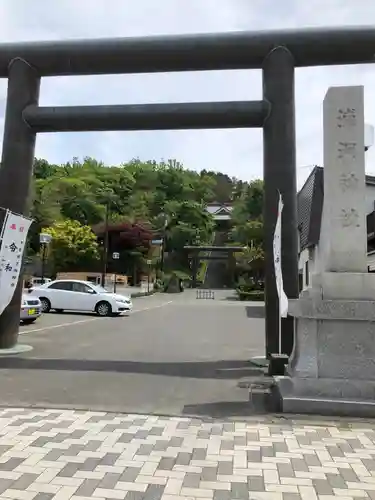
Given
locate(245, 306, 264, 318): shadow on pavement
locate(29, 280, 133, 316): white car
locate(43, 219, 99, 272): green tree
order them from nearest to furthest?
locate(29, 280, 133, 316): white car
locate(245, 306, 264, 318): shadow on pavement
locate(43, 219, 99, 272): green tree

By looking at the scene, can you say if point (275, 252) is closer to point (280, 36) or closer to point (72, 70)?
point (280, 36)

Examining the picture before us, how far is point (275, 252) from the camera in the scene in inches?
315

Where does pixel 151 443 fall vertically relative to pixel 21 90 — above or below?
below

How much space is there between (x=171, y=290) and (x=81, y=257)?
9849mm

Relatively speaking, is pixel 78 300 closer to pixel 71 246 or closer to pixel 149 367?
pixel 149 367

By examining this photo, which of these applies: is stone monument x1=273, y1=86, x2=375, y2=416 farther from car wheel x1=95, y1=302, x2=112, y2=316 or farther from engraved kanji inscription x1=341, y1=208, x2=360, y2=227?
car wheel x1=95, y1=302, x2=112, y2=316

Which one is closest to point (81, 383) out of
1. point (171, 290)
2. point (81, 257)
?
point (81, 257)

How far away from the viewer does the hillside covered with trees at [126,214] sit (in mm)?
43312

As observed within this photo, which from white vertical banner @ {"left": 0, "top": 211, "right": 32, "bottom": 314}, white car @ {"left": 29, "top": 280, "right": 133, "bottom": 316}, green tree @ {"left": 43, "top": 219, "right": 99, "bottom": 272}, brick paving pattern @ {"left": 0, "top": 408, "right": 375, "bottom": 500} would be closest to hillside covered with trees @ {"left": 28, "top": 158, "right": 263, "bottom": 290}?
green tree @ {"left": 43, "top": 219, "right": 99, "bottom": 272}

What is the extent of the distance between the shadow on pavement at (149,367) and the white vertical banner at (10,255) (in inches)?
43.0

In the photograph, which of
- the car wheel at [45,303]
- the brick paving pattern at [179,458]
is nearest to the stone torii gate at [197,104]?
the brick paving pattern at [179,458]

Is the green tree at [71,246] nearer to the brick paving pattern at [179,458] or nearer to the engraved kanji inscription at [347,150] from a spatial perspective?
the engraved kanji inscription at [347,150]

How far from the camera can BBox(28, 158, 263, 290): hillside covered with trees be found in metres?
43.3

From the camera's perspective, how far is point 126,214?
5416 centimetres
